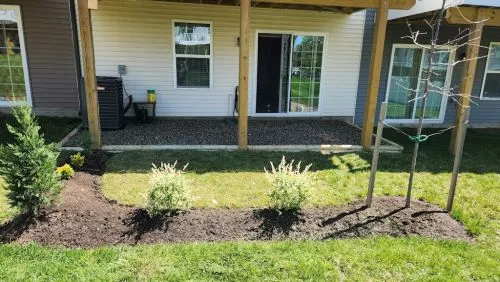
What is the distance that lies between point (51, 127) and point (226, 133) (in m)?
3.60

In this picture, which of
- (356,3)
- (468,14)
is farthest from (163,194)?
(468,14)

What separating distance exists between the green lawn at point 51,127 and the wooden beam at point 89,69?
113 centimetres

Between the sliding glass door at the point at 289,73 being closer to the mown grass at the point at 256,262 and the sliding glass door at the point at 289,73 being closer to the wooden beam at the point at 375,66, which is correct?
the wooden beam at the point at 375,66

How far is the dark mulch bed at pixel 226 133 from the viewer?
6480 mm

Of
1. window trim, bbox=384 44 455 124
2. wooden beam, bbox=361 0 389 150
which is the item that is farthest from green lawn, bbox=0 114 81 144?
window trim, bbox=384 44 455 124

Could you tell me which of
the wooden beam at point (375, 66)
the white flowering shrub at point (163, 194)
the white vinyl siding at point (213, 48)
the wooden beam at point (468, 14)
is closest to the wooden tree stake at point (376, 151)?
the white flowering shrub at point (163, 194)

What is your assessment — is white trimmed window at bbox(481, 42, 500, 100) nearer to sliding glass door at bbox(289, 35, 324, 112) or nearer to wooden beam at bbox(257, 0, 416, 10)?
sliding glass door at bbox(289, 35, 324, 112)

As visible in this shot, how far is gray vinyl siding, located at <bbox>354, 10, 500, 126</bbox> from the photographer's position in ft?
27.6

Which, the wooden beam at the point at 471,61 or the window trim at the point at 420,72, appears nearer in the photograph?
the wooden beam at the point at 471,61

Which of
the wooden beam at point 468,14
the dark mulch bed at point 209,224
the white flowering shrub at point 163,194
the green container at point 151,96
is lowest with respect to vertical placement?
the dark mulch bed at point 209,224

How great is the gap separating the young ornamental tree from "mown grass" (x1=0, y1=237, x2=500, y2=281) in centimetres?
44

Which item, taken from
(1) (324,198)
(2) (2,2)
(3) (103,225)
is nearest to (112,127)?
(2) (2,2)

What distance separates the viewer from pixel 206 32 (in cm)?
792

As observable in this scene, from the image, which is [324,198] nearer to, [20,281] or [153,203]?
[153,203]
